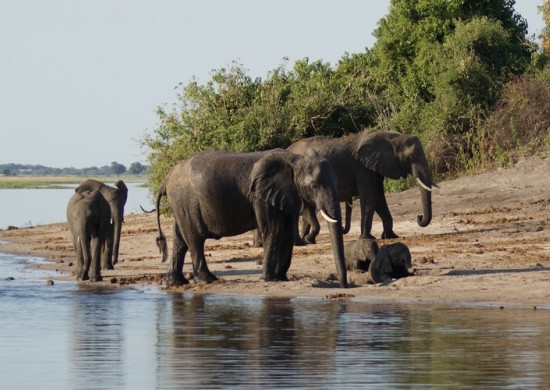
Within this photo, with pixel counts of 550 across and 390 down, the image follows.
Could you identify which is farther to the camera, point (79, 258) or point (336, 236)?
point (79, 258)

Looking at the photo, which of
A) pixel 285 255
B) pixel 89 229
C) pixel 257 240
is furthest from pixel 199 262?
pixel 257 240

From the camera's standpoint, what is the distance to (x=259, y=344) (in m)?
14.9

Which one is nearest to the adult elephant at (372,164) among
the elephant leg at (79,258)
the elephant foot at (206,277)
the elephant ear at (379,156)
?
the elephant ear at (379,156)

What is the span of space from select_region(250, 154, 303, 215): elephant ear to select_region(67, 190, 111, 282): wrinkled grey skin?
3605 mm

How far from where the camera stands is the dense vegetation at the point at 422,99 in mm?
34250

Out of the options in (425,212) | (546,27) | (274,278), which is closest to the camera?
(274,278)

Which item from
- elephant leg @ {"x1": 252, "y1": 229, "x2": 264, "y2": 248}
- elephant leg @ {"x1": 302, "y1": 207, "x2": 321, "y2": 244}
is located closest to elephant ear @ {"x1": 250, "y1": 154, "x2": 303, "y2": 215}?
elephant leg @ {"x1": 302, "y1": 207, "x2": 321, "y2": 244}

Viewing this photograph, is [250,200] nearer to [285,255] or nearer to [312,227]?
[285,255]

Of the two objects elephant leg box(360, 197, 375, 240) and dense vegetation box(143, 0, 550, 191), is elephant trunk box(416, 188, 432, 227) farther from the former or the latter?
dense vegetation box(143, 0, 550, 191)

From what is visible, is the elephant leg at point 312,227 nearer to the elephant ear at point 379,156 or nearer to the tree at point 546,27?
the elephant ear at point 379,156

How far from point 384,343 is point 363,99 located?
903 inches

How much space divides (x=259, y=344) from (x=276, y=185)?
517cm

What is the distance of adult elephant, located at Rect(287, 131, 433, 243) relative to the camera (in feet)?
84.7

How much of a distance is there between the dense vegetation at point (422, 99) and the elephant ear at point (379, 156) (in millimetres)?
6593
